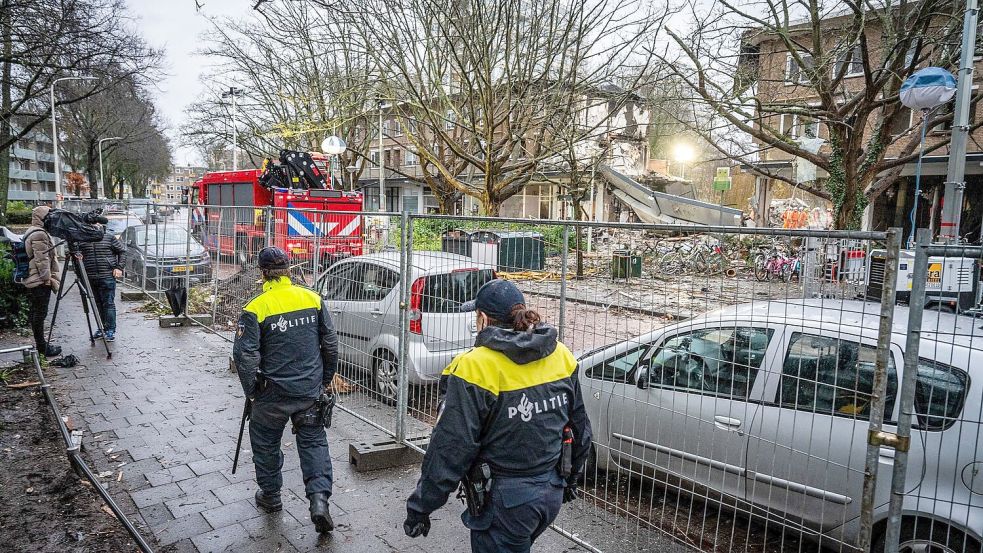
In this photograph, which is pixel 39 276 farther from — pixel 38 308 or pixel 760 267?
pixel 760 267

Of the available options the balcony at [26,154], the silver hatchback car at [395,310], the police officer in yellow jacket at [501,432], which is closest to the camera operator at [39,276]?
the silver hatchback car at [395,310]

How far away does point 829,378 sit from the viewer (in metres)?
2.99

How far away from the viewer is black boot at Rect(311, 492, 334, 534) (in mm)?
3736

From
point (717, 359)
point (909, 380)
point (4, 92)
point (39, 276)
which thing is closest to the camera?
point (909, 380)

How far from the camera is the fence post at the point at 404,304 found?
4.66 m

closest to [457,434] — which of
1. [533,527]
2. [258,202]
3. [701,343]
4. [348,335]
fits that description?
[533,527]

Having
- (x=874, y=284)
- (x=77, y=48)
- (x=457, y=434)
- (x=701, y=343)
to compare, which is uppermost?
(x=77, y=48)

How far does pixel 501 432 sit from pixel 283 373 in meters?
2.00

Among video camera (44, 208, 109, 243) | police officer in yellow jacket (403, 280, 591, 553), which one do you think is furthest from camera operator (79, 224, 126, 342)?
police officer in yellow jacket (403, 280, 591, 553)

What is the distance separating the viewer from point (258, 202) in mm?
18359

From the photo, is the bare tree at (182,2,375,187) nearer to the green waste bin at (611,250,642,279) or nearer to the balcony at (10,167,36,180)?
the green waste bin at (611,250,642,279)

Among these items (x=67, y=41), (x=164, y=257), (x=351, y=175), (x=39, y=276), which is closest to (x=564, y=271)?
(x=39, y=276)

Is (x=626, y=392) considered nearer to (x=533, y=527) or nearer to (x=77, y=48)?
(x=533, y=527)

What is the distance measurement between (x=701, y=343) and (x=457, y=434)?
1.58m
